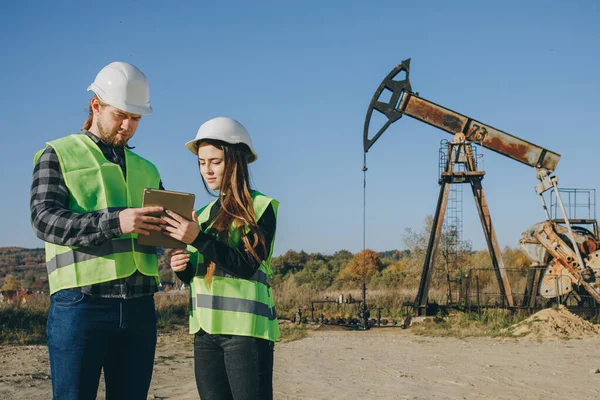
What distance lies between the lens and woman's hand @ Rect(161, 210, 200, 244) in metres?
2.49

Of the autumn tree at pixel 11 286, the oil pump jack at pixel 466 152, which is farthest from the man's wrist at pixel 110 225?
the autumn tree at pixel 11 286

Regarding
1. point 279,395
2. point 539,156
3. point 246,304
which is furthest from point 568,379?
point 539,156

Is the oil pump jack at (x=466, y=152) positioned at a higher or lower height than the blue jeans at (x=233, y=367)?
higher

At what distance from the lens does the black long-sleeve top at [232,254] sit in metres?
2.61

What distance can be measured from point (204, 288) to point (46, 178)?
78cm

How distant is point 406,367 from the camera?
943 centimetres

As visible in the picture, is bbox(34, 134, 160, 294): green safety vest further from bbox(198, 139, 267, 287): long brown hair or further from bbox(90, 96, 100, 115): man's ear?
bbox(198, 139, 267, 287): long brown hair

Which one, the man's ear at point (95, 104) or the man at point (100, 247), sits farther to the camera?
the man's ear at point (95, 104)

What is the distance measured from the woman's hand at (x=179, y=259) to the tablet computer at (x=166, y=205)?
93mm

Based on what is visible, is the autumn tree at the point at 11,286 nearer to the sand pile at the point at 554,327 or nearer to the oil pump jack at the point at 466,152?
the oil pump jack at the point at 466,152

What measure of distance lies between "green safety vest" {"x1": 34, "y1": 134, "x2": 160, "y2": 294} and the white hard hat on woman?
1.20ft

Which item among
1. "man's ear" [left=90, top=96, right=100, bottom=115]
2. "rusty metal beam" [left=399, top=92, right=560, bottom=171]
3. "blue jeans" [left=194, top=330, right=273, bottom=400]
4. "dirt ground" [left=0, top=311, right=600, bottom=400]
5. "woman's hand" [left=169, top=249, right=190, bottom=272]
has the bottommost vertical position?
"dirt ground" [left=0, top=311, right=600, bottom=400]

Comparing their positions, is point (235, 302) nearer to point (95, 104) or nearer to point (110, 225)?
point (110, 225)

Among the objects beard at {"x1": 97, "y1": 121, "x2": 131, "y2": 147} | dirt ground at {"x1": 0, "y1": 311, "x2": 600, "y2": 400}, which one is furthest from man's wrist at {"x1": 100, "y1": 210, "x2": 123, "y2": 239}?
dirt ground at {"x1": 0, "y1": 311, "x2": 600, "y2": 400}
